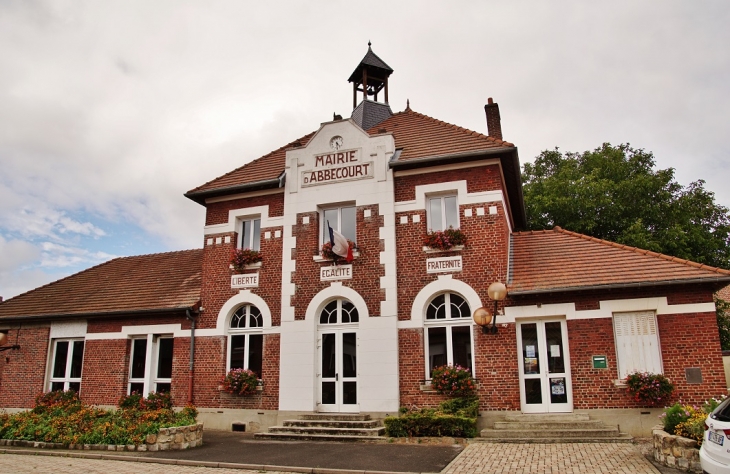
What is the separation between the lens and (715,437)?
24.3 feet

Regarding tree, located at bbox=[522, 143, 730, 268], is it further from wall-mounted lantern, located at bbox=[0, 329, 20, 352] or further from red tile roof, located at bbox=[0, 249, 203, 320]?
wall-mounted lantern, located at bbox=[0, 329, 20, 352]

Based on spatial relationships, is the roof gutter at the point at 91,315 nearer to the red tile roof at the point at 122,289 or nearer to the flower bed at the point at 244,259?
the red tile roof at the point at 122,289

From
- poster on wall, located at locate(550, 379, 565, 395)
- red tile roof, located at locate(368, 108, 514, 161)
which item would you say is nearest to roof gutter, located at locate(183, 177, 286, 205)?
red tile roof, located at locate(368, 108, 514, 161)

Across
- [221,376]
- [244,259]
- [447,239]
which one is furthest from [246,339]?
[447,239]

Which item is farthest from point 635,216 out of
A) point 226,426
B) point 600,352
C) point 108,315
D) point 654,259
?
point 108,315

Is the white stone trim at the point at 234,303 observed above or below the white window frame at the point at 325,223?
below

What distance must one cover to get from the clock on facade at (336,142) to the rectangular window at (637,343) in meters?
8.45

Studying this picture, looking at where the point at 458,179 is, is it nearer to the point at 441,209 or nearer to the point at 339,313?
the point at 441,209

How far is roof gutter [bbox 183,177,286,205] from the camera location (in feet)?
54.1

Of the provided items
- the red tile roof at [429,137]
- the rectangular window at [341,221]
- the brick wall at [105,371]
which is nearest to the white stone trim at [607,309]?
the red tile roof at [429,137]

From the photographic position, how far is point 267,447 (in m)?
12.6

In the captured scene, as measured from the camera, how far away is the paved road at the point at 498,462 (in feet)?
30.4

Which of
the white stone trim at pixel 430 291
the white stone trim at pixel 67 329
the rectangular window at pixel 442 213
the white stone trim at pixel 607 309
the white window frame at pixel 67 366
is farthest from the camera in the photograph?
the white stone trim at pixel 67 329

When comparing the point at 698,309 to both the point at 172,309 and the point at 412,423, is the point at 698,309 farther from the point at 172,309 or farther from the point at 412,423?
the point at 172,309
